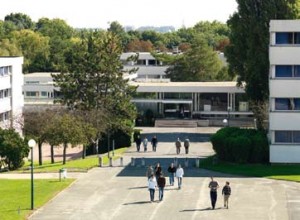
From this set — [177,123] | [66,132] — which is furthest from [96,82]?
[177,123]

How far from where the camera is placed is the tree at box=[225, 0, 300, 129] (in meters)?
68.2

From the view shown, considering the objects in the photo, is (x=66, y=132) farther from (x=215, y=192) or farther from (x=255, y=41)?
(x=255, y=41)

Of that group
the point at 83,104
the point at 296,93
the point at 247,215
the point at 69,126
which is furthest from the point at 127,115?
the point at 247,215

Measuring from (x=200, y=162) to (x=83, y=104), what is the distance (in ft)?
60.1

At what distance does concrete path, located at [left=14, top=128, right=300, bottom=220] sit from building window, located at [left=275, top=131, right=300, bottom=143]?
6.37 meters

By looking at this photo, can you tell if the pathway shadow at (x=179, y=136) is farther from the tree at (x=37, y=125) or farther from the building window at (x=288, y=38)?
the building window at (x=288, y=38)

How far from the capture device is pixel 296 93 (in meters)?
53.2

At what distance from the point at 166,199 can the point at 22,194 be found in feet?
25.7

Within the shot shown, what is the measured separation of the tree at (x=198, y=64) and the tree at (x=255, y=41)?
1376 inches

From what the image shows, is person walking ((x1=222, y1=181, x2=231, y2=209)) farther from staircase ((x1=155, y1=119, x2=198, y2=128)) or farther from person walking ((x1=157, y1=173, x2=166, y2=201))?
staircase ((x1=155, y1=119, x2=198, y2=128))

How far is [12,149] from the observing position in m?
53.1

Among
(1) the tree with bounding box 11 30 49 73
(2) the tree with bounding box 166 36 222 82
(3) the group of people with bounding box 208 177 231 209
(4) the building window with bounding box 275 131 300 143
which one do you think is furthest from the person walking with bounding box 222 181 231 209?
(1) the tree with bounding box 11 30 49 73

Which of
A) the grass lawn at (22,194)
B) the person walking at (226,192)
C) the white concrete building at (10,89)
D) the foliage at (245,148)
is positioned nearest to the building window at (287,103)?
the foliage at (245,148)

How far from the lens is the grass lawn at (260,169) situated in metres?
48.6
